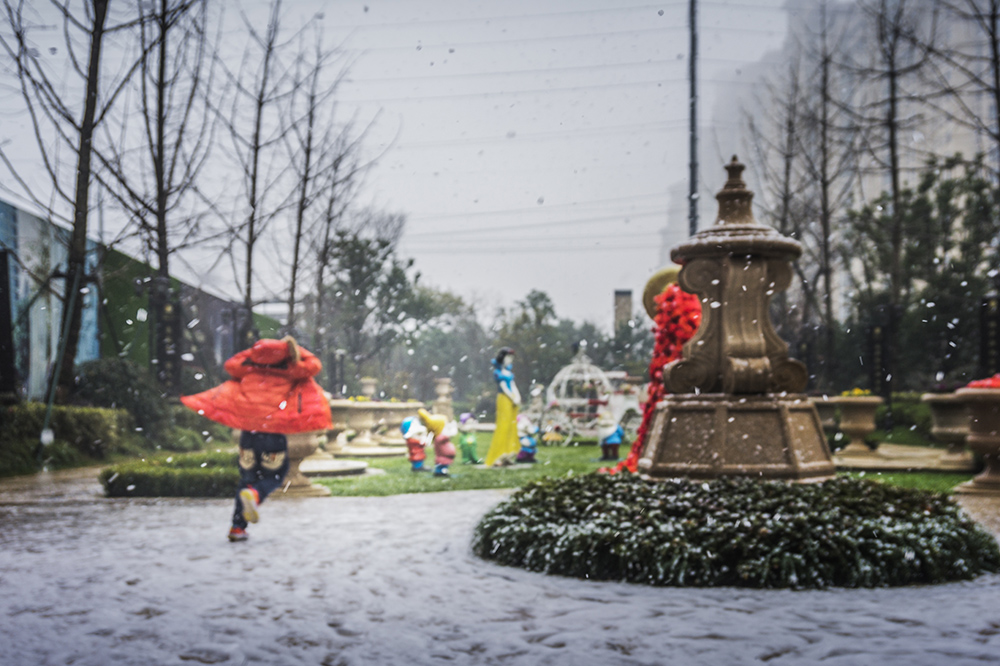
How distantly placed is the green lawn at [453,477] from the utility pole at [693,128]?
15.7 feet

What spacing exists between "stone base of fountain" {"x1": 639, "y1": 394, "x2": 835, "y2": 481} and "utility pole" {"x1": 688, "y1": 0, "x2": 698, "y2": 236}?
939 centimetres

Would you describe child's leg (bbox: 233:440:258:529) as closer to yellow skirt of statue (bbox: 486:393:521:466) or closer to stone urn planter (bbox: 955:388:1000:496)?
→ yellow skirt of statue (bbox: 486:393:521:466)

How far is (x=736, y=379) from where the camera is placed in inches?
243

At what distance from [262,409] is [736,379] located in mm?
3648

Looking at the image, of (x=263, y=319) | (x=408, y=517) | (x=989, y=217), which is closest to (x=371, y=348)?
(x=263, y=319)

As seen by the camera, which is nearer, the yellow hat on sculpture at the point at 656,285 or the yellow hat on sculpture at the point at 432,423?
the yellow hat on sculpture at the point at 656,285

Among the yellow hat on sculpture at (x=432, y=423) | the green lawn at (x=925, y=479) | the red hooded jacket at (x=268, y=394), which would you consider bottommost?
the green lawn at (x=925, y=479)

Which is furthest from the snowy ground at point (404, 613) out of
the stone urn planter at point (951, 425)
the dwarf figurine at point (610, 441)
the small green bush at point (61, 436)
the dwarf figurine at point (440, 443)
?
the dwarf figurine at point (610, 441)

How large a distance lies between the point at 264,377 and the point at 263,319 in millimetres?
22866

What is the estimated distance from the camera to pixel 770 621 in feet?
12.4

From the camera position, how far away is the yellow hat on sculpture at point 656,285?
322 inches

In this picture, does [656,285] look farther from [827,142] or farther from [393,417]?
[827,142]

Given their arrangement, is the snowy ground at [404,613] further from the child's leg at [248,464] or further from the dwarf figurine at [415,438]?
the dwarf figurine at [415,438]

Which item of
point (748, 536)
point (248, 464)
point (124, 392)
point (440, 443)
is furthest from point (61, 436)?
point (748, 536)
